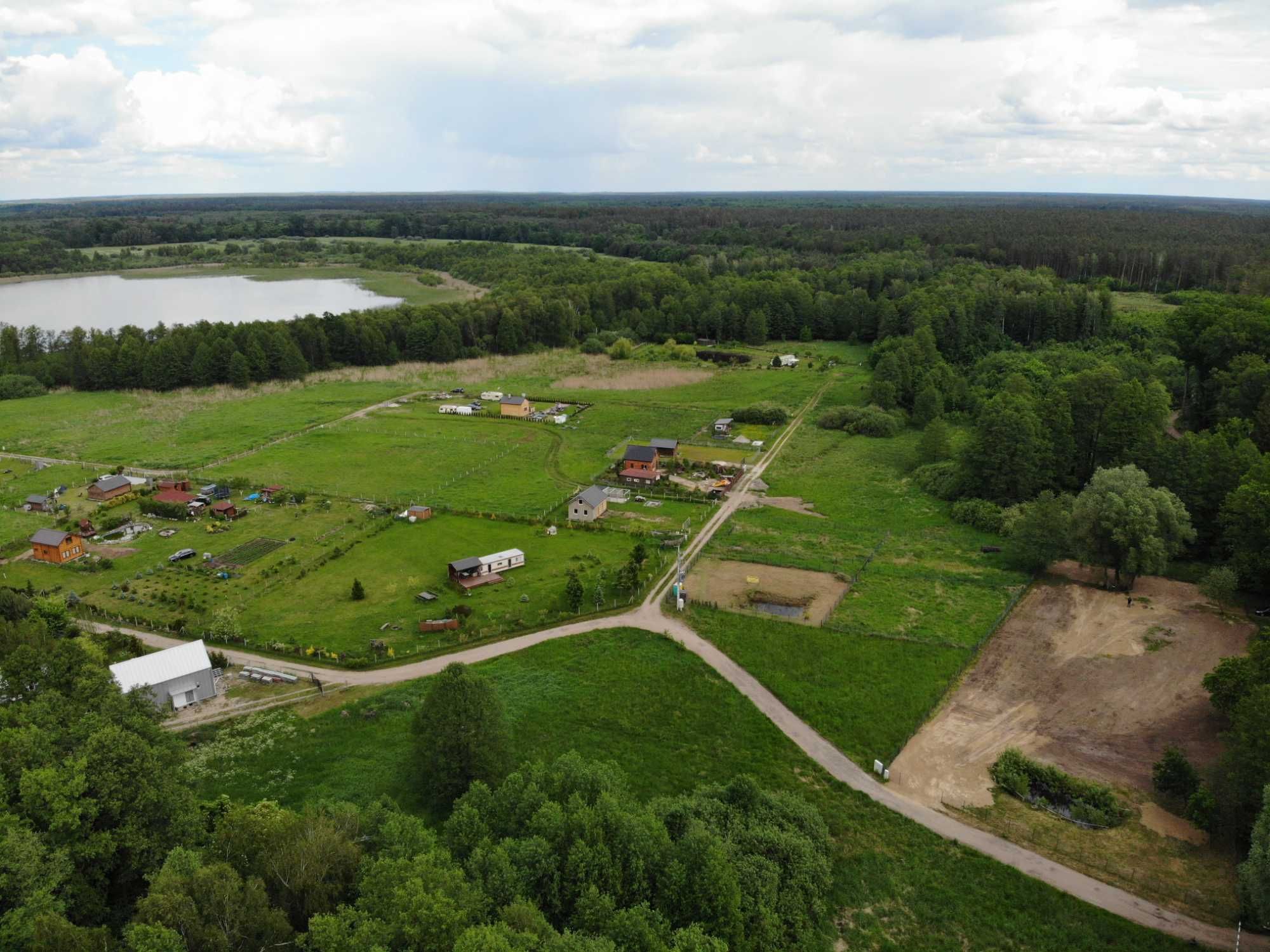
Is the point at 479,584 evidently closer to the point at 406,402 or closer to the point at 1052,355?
the point at 406,402

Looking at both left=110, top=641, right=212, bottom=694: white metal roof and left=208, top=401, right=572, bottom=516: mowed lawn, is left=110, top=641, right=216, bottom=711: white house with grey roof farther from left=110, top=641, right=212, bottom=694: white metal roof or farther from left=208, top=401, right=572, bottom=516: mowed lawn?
left=208, top=401, right=572, bottom=516: mowed lawn

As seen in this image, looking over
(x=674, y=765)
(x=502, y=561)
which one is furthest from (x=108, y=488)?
(x=674, y=765)

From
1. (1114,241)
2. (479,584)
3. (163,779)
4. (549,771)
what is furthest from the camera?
(1114,241)

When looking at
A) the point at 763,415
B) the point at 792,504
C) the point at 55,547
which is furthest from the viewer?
the point at 763,415

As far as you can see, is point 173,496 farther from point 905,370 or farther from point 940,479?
point 905,370

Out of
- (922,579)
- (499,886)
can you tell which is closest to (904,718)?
(922,579)

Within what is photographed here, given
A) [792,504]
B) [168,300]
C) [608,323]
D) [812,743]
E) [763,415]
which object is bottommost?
[812,743]
